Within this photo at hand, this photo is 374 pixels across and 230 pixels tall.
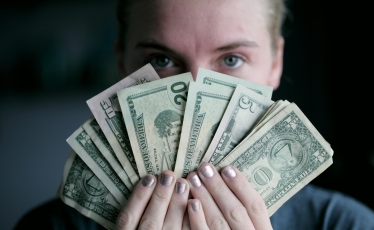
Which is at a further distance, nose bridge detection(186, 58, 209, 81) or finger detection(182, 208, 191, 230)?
nose bridge detection(186, 58, 209, 81)

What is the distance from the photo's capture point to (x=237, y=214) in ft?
2.84

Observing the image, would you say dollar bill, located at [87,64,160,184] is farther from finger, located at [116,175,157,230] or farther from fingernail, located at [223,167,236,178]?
fingernail, located at [223,167,236,178]

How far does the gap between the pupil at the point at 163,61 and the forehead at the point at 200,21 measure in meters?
0.09

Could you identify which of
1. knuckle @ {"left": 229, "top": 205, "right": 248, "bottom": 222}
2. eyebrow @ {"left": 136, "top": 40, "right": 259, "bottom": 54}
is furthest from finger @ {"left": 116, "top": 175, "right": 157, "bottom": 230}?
eyebrow @ {"left": 136, "top": 40, "right": 259, "bottom": 54}

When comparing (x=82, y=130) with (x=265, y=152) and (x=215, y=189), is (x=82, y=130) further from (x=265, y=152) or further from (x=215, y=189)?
(x=265, y=152)

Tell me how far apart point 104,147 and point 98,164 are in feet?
0.16

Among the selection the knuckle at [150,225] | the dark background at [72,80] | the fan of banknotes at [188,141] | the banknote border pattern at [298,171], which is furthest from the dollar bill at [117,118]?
the dark background at [72,80]

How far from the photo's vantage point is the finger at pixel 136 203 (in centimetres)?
87

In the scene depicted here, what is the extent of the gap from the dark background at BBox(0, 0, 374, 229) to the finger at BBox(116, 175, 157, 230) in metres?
2.35

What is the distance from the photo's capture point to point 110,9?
11.0 feet

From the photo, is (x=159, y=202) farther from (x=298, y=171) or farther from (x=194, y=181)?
(x=298, y=171)

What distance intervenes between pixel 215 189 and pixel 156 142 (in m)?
0.21

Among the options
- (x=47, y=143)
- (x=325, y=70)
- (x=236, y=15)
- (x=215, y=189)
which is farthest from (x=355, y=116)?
(x=47, y=143)

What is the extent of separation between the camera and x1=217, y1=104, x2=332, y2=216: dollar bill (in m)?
0.93
